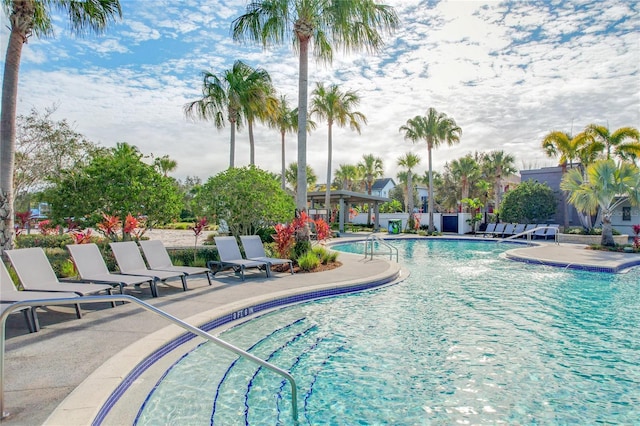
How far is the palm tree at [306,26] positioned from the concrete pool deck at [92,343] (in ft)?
17.8

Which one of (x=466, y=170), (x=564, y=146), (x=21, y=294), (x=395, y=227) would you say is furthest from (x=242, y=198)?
(x=466, y=170)

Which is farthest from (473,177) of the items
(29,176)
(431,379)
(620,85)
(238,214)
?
(431,379)

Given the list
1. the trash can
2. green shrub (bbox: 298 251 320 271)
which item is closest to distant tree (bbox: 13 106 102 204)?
green shrub (bbox: 298 251 320 271)

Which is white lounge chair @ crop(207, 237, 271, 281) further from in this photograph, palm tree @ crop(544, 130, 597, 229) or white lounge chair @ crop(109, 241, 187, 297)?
palm tree @ crop(544, 130, 597, 229)

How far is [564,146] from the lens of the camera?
27.7 meters

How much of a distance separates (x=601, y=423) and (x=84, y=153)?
20011mm

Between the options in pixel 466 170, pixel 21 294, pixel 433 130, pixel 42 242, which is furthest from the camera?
pixel 466 170

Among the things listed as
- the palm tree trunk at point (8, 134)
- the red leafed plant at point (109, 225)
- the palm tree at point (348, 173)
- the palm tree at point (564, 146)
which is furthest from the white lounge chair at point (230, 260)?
the palm tree at point (348, 173)

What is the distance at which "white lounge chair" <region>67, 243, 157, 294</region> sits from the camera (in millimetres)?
6734

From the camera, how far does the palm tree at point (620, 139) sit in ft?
84.1

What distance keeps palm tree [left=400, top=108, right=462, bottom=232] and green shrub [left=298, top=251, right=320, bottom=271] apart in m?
22.5

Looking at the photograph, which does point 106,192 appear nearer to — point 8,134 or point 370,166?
point 8,134

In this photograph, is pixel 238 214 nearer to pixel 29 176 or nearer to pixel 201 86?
pixel 29 176

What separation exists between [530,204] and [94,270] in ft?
97.6
